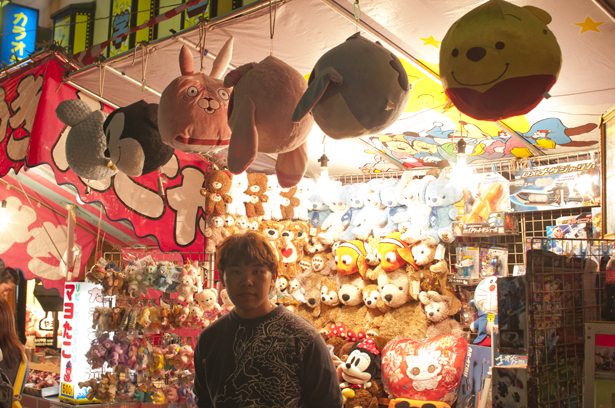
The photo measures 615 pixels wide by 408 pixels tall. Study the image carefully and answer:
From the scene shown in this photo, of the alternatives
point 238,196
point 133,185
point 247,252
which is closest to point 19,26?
point 133,185

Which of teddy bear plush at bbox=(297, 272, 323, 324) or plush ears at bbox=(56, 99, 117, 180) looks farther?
teddy bear plush at bbox=(297, 272, 323, 324)

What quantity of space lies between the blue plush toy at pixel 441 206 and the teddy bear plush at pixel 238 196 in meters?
1.50

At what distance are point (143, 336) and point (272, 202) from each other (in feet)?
6.05

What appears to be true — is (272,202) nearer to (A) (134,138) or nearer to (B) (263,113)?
(A) (134,138)

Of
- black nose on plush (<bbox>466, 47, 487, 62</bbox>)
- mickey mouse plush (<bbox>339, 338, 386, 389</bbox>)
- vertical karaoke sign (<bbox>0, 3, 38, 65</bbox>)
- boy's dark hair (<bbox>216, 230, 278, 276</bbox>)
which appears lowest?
mickey mouse plush (<bbox>339, 338, 386, 389</bbox>)

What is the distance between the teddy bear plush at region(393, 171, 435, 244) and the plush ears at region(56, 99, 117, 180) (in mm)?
2446

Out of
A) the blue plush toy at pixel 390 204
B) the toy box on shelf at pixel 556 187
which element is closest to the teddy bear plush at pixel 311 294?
the blue plush toy at pixel 390 204

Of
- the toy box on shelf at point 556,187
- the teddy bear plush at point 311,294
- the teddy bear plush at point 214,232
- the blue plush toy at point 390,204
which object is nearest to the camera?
the toy box on shelf at point 556,187

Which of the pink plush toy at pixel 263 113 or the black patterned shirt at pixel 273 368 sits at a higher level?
the pink plush toy at pixel 263 113

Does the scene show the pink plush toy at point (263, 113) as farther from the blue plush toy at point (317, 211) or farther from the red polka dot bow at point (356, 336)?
the blue plush toy at point (317, 211)

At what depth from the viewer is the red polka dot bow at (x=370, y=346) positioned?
11.7 feet

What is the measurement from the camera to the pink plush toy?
137 cm

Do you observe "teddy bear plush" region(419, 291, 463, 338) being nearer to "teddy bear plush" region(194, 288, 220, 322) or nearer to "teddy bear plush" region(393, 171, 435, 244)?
"teddy bear plush" region(393, 171, 435, 244)

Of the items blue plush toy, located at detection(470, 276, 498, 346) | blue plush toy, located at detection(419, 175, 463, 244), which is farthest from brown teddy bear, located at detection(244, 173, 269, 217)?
blue plush toy, located at detection(470, 276, 498, 346)
